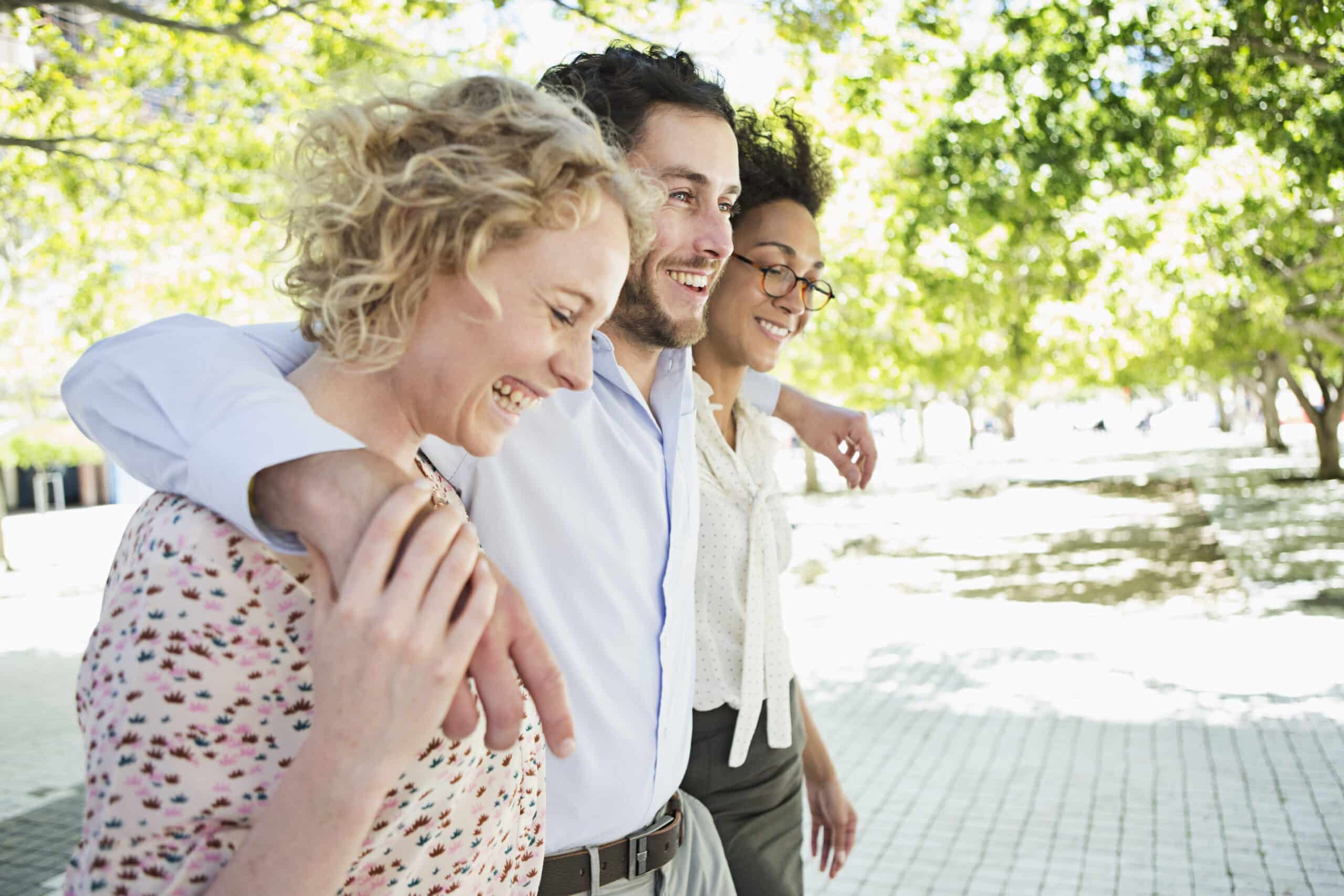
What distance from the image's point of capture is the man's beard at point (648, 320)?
6.88 ft

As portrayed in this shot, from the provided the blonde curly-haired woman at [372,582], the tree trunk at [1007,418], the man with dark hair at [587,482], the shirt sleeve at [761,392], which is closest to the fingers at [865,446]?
the shirt sleeve at [761,392]

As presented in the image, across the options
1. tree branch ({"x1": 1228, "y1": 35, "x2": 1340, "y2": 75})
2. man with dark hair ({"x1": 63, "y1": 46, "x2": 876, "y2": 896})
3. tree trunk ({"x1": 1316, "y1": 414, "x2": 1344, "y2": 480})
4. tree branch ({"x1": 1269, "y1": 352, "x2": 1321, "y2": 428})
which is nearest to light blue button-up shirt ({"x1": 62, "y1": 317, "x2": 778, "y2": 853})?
man with dark hair ({"x1": 63, "y1": 46, "x2": 876, "y2": 896})

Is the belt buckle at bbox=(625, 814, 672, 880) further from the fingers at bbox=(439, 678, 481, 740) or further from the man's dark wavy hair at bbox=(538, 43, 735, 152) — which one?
the man's dark wavy hair at bbox=(538, 43, 735, 152)

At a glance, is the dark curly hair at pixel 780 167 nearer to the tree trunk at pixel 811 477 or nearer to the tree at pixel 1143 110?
the tree at pixel 1143 110

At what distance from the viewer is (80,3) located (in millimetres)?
4309

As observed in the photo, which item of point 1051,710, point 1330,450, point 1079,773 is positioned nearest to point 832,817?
point 1079,773

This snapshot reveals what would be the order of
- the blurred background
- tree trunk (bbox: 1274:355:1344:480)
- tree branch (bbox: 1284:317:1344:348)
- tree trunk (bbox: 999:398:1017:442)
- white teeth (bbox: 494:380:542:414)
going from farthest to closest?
tree trunk (bbox: 999:398:1017:442) → tree trunk (bbox: 1274:355:1344:480) → tree branch (bbox: 1284:317:1344:348) → the blurred background → white teeth (bbox: 494:380:542:414)

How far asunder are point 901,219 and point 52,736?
8353mm

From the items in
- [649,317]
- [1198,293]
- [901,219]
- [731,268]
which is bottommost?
[649,317]

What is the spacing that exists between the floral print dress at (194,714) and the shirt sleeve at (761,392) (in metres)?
1.93

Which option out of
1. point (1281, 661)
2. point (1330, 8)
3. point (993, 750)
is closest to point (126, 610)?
point (1330, 8)

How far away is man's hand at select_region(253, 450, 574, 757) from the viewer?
0.89 meters

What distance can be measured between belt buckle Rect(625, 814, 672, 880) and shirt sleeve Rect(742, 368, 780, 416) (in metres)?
1.39

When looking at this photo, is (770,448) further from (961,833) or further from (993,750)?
(993,750)
